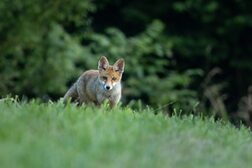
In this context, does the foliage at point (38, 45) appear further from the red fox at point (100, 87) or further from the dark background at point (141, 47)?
the red fox at point (100, 87)

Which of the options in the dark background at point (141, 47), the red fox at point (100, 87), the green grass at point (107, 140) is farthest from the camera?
the dark background at point (141, 47)

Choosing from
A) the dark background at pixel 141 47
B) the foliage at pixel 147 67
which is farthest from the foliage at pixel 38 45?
the foliage at pixel 147 67

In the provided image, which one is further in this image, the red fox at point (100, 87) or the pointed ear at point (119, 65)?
the pointed ear at point (119, 65)

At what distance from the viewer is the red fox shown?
1278 cm

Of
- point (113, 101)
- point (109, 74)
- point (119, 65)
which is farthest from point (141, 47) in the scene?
point (113, 101)

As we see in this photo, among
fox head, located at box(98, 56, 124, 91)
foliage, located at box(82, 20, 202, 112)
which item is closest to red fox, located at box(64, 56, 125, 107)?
fox head, located at box(98, 56, 124, 91)

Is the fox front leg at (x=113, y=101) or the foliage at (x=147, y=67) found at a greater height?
the foliage at (x=147, y=67)

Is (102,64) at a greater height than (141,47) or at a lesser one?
lesser

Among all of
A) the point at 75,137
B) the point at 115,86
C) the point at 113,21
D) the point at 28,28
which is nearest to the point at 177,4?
the point at 113,21

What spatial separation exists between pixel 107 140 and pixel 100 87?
386 centimetres

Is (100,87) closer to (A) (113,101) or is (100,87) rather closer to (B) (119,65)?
(A) (113,101)

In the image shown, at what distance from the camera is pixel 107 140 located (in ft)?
29.7

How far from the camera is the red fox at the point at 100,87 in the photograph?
12.8 meters

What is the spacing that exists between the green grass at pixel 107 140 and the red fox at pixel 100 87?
1644 millimetres
